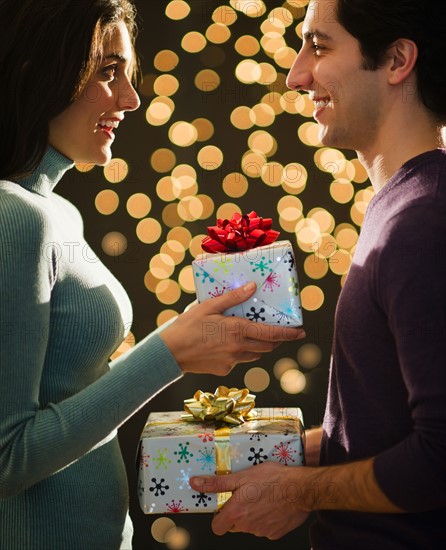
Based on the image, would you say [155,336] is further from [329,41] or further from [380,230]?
[329,41]

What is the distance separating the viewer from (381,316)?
1001 mm

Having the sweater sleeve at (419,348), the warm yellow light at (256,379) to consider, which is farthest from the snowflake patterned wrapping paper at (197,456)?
the warm yellow light at (256,379)

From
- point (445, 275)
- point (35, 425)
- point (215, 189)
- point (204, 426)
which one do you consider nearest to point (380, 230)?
point (445, 275)

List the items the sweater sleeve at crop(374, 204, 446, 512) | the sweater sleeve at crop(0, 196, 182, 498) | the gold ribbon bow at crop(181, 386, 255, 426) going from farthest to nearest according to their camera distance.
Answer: the gold ribbon bow at crop(181, 386, 255, 426) → the sweater sleeve at crop(0, 196, 182, 498) → the sweater sleeve at crop(374, 204, 446, 512)

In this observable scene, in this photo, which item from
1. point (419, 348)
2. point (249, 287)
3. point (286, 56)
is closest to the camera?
point (419, 348)

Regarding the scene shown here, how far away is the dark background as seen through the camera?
2.08m

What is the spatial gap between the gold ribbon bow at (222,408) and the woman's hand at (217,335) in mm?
99

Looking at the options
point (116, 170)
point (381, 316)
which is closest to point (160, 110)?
point (116, 170)

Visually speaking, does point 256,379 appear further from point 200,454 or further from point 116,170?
point 200,454

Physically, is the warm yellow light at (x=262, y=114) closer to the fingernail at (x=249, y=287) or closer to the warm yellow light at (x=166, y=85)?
the warm yellow light at (x=166, y=85)

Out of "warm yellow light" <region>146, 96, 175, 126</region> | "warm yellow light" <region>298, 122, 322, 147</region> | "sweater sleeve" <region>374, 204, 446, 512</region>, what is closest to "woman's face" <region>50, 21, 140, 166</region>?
"sweater sleeve" <region>374, 204, 446, 512</region>

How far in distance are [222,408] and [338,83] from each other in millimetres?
597

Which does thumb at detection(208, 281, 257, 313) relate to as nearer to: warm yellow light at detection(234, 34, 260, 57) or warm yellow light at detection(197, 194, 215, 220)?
warm yellow light at detection(197, 194, 215, 220)

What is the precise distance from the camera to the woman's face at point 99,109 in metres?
1.25
